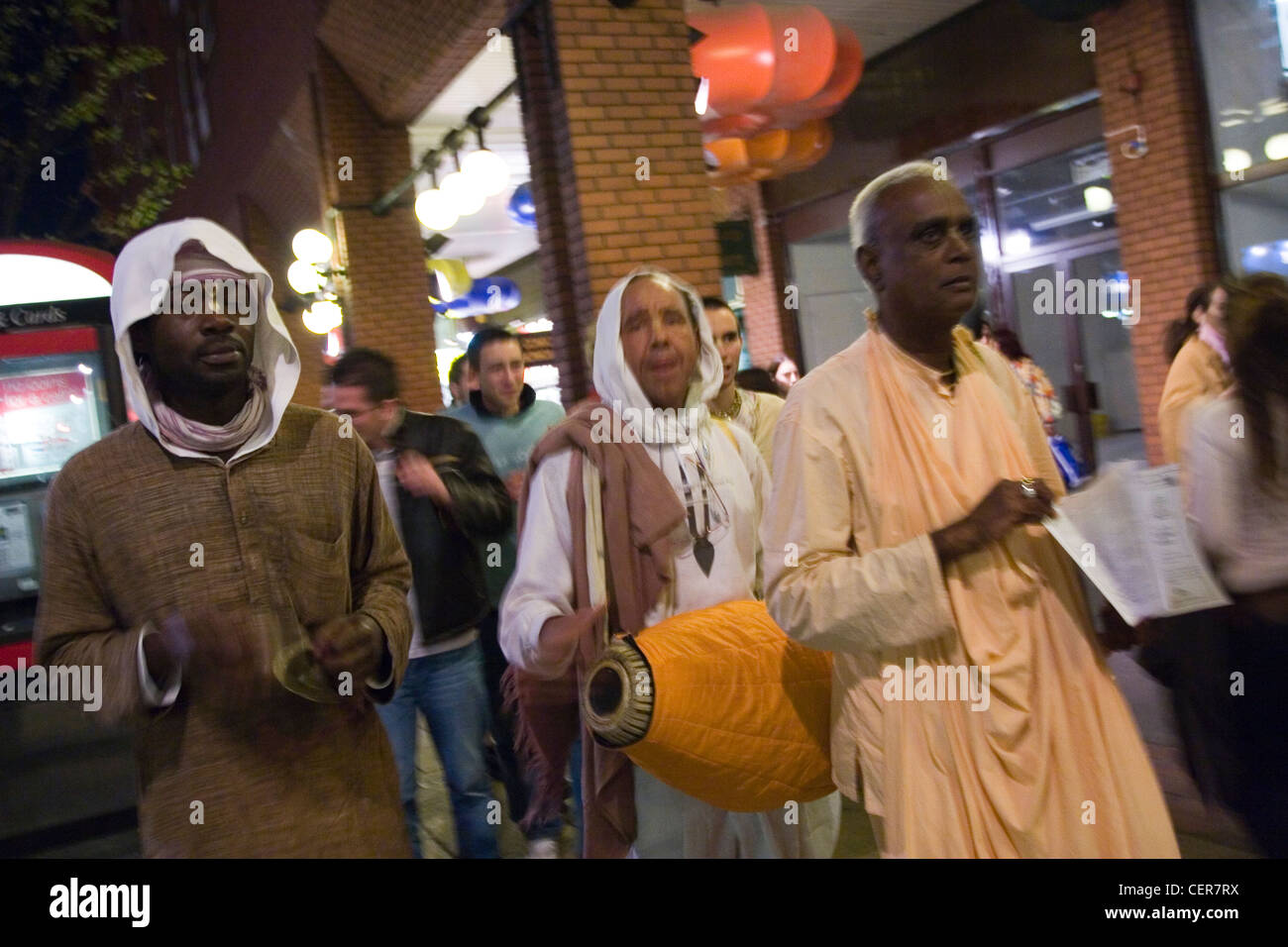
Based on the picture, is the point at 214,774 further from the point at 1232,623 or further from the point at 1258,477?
the point at 1258,477

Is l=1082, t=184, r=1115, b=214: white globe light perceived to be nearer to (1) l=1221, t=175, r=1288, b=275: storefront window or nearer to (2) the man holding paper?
(1) l=1221, t=175, r=1288, b=275: storefront window

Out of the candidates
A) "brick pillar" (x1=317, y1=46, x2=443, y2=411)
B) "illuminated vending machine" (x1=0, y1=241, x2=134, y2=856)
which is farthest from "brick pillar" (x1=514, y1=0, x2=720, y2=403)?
"brick pillar" (x1=317, y1=46, x2=443, y2=411)

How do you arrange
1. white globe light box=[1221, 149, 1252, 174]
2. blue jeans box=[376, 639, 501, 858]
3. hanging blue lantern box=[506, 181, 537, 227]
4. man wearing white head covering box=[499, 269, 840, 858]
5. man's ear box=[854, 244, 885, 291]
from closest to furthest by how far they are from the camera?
1. man's ear box=[854, 244, 885, 291]
2. man wearing white head covering box=[499, 269, 840, 858]
3. blue jeans box=[376, 639, 501, 858]
4. white globe light box=[1221, 149, 1252, 174]
5. hanging blue lantern box=[506, 181, 537, 227]

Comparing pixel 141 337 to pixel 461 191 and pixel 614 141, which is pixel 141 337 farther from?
pixel 461 191

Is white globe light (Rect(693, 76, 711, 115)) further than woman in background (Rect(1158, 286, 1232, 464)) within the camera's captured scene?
Yes

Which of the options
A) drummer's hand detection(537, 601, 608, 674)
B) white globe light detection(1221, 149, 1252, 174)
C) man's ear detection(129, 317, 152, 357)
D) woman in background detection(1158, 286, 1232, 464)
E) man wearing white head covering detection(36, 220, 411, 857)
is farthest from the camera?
white globe light detection(1221, 149, 1252, 174)

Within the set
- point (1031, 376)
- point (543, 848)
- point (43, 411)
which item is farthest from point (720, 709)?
point (43, 411)

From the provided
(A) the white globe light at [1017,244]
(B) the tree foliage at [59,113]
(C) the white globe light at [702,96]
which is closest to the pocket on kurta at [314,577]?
(C) the white globe light at [702,96]

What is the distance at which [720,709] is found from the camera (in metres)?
2.42

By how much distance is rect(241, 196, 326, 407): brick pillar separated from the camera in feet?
56.4

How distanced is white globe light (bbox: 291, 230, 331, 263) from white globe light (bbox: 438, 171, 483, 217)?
2.53m

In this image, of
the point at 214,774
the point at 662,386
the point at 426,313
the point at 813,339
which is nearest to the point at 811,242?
the point at 813,339

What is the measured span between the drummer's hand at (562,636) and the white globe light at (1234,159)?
7.94 meters

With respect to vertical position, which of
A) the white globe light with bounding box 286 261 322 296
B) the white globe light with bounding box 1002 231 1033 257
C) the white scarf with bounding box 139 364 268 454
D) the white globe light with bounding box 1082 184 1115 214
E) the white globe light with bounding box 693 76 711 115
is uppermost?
the white globe light with bounding box 286 261 322 296
